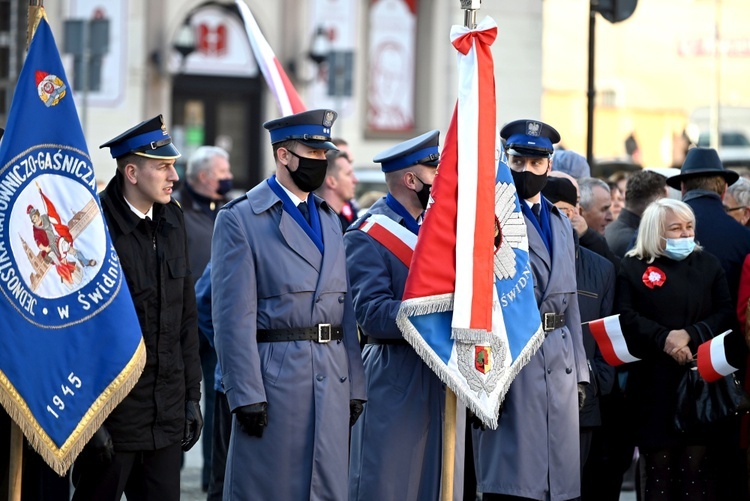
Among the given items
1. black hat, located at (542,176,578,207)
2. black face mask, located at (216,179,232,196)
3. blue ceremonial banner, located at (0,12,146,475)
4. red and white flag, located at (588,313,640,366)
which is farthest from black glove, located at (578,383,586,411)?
black face mask, located at (216,179,232,196)

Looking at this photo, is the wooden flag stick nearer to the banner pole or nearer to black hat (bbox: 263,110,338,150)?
black hat (bbox: 263,110,338,150)

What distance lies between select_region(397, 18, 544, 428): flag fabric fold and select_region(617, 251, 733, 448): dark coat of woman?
53.7 inches

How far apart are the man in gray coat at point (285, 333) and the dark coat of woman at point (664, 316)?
2023mm

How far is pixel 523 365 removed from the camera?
22.1 feet

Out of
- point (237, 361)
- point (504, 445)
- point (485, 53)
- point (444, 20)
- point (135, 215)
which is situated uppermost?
point (444, 20)

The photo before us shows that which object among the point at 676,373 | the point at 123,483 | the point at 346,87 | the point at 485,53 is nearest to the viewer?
the point at 123,483

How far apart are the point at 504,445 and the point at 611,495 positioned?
1.79 m

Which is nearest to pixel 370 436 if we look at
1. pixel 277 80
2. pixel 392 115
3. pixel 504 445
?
pixel 504 445

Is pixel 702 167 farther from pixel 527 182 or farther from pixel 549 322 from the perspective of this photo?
pixel 549 322

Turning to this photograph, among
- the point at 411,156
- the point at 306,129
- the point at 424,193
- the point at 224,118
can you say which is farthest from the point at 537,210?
the point at 224,118

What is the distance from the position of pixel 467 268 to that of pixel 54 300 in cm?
182

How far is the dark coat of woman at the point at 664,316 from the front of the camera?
781cm

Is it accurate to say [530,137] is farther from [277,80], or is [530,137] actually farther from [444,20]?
[444,20]

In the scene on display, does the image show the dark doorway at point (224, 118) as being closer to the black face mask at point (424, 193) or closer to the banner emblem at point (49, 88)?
the black face mask at point (424, 193)
